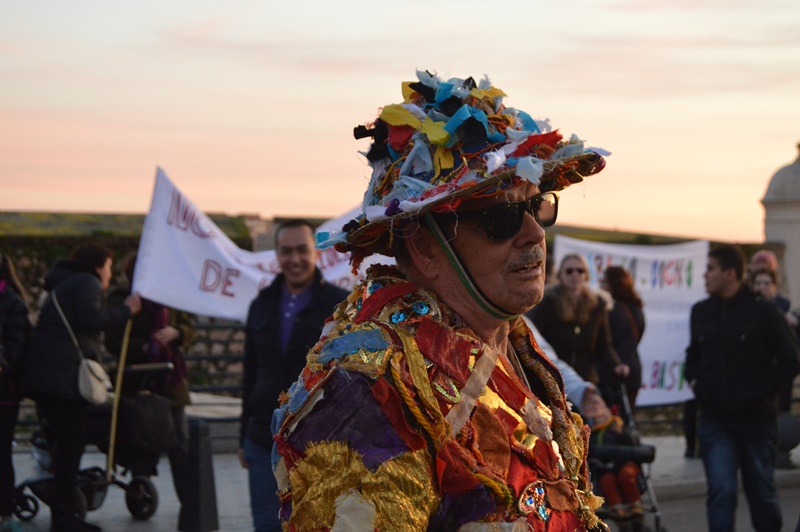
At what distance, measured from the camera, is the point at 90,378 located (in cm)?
837

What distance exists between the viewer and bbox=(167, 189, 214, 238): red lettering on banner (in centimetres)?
1057

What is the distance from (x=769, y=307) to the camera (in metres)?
8.42

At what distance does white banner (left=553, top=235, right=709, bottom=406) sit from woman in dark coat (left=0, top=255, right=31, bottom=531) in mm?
6210

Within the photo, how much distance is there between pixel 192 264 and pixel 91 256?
2021 mm

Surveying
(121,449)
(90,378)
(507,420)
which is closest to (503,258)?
(507,420)

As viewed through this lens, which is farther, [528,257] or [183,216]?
A: [183,216]

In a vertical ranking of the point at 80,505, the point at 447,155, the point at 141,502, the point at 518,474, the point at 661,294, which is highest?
the point at 447,155

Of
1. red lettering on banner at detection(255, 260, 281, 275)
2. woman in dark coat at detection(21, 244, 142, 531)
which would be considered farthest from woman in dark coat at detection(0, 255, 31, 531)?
red lettering on banner at detection(255, 260, 281, 275)

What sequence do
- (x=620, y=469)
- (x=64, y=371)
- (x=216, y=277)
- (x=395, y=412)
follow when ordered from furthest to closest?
(x=216, y=277) → (x=64, y=371) → (x=620, y=469) → (x=395, y=412)

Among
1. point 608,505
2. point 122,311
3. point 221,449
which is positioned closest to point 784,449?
point 608,505

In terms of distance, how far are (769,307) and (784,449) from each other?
11.8 feet

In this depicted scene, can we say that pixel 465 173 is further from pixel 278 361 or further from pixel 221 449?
pixel 221 449

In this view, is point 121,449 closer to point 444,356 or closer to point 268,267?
point 268,267

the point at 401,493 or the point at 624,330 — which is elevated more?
the point at 401,493
